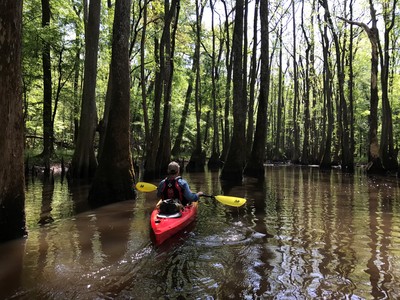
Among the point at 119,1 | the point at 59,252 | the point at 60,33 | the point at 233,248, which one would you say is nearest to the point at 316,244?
Result: the point at 233,248

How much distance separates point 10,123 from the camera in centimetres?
555

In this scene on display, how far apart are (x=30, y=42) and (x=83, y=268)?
1433 centimetres

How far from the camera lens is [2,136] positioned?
546 centimetres

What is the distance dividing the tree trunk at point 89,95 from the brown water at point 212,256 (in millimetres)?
6091

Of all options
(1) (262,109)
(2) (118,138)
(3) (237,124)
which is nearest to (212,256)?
(2) (118,138)

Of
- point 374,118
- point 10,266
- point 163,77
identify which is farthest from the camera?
point 374,118

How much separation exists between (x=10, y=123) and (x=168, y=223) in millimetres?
2967

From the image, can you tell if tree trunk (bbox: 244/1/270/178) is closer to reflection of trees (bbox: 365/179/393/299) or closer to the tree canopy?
the tree canopy

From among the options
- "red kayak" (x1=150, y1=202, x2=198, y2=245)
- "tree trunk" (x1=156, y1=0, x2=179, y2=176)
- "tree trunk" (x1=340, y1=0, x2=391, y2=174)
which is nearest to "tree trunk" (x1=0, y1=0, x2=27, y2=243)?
"red kayak" (x1=150, y1=202, x2=198, y2=245)

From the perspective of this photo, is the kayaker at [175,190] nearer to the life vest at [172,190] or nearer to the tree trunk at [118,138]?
the life vest at [172,190]

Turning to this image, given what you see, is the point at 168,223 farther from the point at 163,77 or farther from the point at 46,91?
the point at 46,91

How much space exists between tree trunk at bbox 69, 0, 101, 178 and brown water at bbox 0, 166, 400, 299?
6.09m

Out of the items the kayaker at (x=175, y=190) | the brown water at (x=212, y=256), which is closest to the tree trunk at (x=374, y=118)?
the brown water at (x=212, y=256)

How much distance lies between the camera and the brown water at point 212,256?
4.05m
